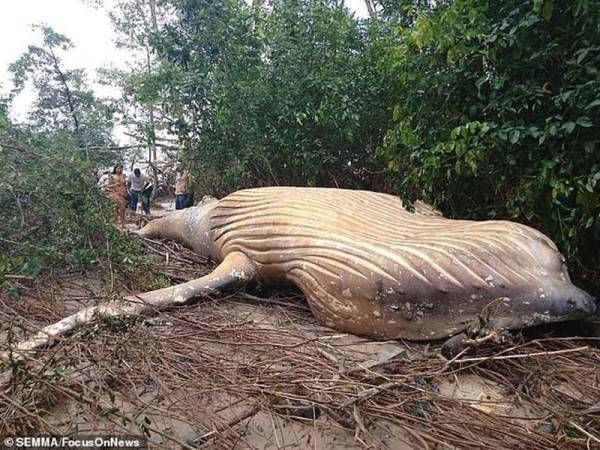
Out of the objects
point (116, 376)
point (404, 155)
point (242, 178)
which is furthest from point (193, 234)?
point (116, 376)

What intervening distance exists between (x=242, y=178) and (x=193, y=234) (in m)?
1.73

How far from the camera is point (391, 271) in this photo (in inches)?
117

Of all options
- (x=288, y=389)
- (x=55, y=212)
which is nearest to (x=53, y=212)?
(x=55, y=212)

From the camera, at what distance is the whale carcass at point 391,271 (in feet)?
9.00

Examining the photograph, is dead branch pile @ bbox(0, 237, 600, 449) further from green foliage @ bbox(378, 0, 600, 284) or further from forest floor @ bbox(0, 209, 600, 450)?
Result: green foliage @ bbox(378, 0, 600, 284)

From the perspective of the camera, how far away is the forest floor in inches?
75.0

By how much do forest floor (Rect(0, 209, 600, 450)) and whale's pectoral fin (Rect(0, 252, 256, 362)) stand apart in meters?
0.16

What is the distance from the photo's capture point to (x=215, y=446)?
1.84 metres

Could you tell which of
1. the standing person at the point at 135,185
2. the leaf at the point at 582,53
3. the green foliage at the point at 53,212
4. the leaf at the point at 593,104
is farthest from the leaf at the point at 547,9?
the standing person at the point at 135,185

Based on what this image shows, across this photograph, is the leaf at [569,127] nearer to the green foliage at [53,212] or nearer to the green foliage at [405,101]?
the green foliage at [405,101]

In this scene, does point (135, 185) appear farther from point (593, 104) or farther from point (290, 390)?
point (593, 104)

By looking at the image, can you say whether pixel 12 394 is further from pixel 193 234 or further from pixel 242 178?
pixel 242 178

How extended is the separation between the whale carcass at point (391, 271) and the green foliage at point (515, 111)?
Result: 0.34 m

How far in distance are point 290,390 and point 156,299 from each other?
5.14 ft
